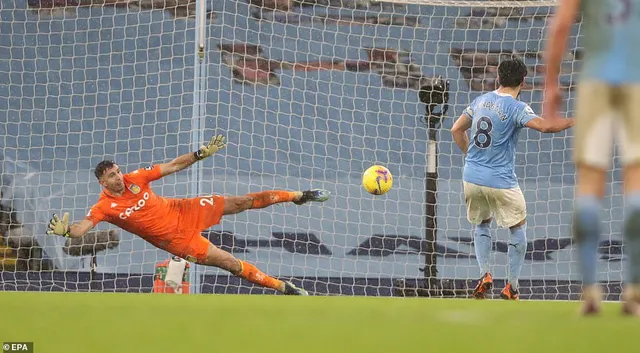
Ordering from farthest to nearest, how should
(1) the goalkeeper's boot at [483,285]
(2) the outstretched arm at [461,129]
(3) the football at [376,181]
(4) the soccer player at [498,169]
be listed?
(3) the football at [376,181] < (2) the outstretched arm at [461,129] < (4) the soccer player at [498,169] < (1) the goalkeeper's boot at [483,285]

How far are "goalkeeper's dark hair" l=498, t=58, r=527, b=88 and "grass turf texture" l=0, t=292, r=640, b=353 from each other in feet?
11.5

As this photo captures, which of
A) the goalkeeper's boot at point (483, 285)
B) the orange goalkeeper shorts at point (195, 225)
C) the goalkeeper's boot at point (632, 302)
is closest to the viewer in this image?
the goalkeeper's boot at point (632, 302)

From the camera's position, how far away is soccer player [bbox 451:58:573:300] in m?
7.27

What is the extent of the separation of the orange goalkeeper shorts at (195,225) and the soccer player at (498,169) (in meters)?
2.45

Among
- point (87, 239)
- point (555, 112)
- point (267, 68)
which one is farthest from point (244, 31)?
point (555, 112)

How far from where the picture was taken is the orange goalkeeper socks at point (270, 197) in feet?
27.8

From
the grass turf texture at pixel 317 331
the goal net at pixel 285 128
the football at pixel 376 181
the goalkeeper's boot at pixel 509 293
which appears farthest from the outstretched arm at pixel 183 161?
the grass turf texture at pixel 317 331

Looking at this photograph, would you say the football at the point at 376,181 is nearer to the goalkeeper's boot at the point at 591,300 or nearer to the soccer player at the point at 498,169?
the soccer player at the point at 498,169

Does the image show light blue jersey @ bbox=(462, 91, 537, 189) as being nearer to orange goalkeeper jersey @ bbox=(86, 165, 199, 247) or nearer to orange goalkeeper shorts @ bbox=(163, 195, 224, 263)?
orange goalkeeper shorts @ bbox=(163, 195, 224, 263)

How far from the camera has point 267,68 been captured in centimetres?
1112

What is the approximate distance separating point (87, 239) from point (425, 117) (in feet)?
13.1

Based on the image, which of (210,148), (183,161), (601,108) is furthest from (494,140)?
(601,108)

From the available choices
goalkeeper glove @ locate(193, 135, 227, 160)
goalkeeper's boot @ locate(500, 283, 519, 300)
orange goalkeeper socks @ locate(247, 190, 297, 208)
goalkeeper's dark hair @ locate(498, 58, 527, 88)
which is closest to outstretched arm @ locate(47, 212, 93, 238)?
goalkeeper glove @ locate(193, 135, 227, 160)

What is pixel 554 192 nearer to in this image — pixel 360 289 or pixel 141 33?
pixel 360 289
